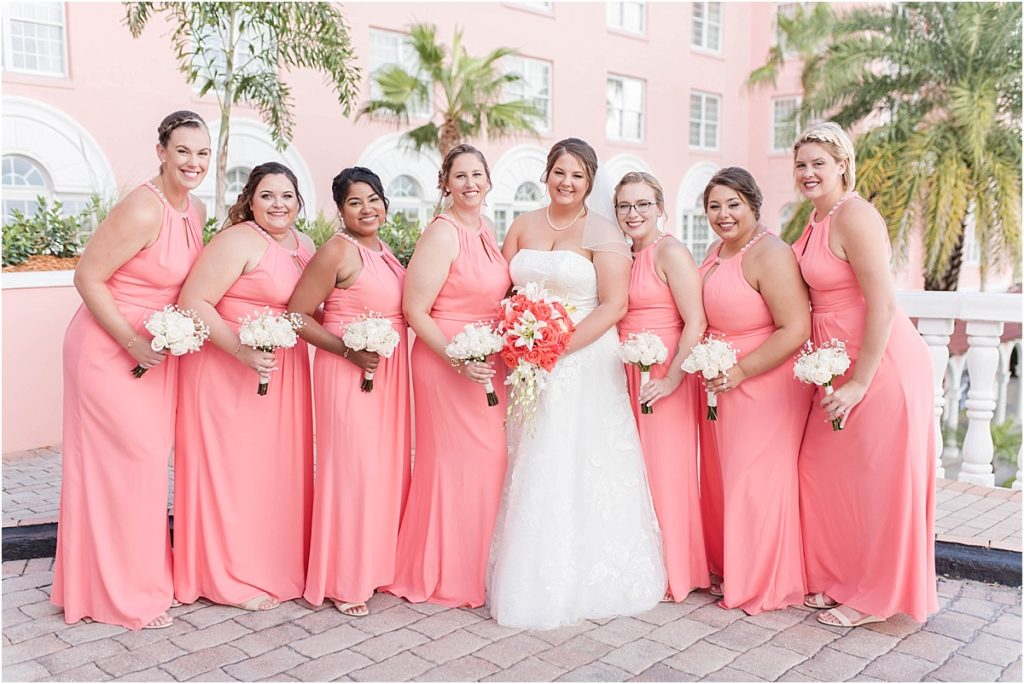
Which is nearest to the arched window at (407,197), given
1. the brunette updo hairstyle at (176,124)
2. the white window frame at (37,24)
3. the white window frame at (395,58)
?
the white window frame at (395,58)

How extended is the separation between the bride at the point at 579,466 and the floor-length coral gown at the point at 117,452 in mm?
1945

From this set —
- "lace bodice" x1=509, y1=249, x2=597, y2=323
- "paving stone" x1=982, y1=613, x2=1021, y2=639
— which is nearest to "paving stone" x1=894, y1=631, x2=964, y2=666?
"paving stone" x1=982, y1=613, x2=1021, y2=639

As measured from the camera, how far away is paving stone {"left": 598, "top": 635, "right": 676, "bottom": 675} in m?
4.29

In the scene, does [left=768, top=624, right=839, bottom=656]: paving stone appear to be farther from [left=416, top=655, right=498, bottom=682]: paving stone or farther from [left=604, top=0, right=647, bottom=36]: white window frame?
[left=604, top=0, right=647, bottom=36]: white window frame

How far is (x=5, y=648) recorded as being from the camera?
4.52 meters

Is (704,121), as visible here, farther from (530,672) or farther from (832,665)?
(530,672)

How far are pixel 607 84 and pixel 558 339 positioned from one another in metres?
24.7

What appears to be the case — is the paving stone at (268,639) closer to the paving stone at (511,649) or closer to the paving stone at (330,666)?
the paving stone at (330,666)

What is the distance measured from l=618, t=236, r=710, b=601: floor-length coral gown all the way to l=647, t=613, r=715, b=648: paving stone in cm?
28

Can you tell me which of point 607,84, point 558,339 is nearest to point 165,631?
point 558,339

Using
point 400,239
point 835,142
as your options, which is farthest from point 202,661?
point 400,239

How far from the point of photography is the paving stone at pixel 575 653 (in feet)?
14.1

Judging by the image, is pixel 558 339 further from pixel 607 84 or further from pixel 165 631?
pixel 607 84

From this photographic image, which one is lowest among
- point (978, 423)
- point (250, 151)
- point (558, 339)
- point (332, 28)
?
point (978, 423)
